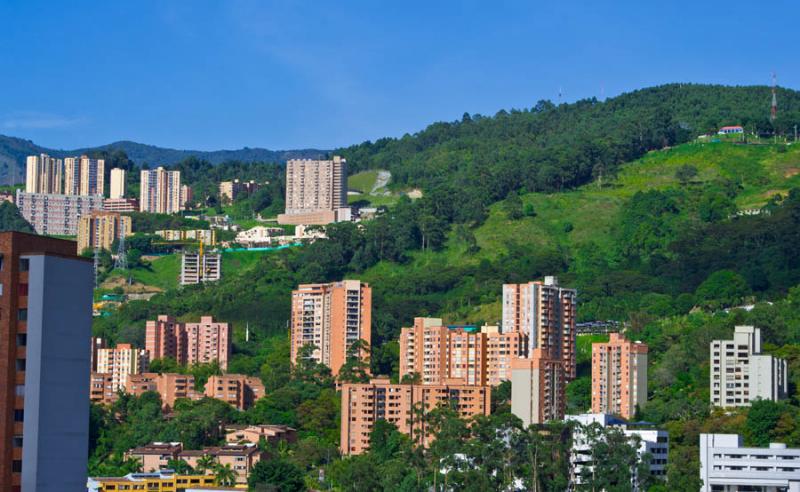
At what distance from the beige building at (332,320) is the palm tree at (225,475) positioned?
18.7 m

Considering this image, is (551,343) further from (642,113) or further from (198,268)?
(642,113)

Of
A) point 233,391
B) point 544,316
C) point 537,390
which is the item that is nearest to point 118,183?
point 233,391

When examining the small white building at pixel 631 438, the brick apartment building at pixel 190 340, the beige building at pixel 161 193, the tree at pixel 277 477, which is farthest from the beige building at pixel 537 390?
the beige building at pixel 161 193

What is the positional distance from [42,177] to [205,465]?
86309 millimetres

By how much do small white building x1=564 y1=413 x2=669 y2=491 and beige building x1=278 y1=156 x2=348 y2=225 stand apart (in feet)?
227

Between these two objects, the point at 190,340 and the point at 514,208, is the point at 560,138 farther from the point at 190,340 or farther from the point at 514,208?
→ the point at 190,340

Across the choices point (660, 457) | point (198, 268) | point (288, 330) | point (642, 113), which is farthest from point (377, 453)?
point (642, 113)

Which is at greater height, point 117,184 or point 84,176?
point 84,176

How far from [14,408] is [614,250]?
83828 millimetres

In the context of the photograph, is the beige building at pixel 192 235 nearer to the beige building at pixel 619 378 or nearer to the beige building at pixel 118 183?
the beige building at pixel 118 183

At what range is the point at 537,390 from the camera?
219ft

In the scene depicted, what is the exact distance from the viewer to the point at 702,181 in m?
112

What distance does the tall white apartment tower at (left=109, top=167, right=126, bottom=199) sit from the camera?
486ft

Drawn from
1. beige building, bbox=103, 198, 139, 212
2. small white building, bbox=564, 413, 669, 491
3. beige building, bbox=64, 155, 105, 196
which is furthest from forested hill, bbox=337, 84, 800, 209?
small white building, bbox=564, 413, 669, 491
